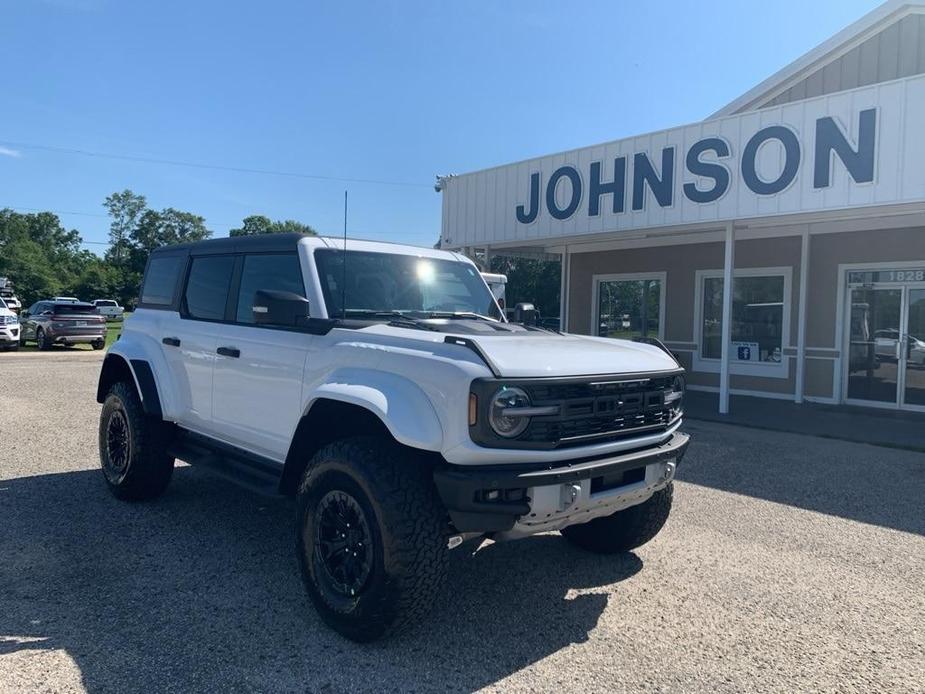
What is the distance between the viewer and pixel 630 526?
4465 millimetres

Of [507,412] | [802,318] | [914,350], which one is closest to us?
[507,412]

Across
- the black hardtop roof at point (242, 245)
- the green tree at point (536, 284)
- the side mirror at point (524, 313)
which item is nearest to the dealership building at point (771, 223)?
the side mirror at point (524, 313)

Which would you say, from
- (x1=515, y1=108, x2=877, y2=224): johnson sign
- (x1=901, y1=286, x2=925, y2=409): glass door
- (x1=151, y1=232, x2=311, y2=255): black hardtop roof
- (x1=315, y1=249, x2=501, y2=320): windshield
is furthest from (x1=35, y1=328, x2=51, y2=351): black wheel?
(x1=901, y1=286, x2=925, y2=409): glass door

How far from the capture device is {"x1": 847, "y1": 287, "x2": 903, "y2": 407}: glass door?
469 inches

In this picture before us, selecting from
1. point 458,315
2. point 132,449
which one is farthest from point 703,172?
point 132,449

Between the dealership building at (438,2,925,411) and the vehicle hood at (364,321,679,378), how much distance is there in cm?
666

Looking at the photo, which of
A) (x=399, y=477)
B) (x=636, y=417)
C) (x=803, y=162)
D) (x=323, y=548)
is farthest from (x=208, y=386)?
(x=803, y=162)

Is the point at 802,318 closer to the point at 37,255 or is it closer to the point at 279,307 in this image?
the point at 279,307

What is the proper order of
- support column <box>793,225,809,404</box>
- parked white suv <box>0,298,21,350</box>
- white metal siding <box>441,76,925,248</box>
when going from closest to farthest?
1. white metal siding <box>441,76,925,248</box>
2. support column <box>793,225,809,404</box>
3. parked white suv <box>0,298,21,350</box>

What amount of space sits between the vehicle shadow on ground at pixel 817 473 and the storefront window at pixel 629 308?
604 cm

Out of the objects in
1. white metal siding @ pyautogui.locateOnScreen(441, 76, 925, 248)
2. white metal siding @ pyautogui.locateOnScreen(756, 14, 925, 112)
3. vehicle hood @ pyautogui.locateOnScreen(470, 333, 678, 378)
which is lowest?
vehicle hood @ pyautogui.locateOnScreen(470, 333, 678, 378)

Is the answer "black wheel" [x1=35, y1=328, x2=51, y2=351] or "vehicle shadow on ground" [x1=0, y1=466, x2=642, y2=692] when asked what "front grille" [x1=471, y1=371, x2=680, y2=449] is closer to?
"vehicle shadow on ground" [x1=0, y1=466, x2=642, y2=692]

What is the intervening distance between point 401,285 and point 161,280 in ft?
7.88

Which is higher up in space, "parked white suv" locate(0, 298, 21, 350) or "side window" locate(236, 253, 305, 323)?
"side window" locate(236, 253, 305, 323)
